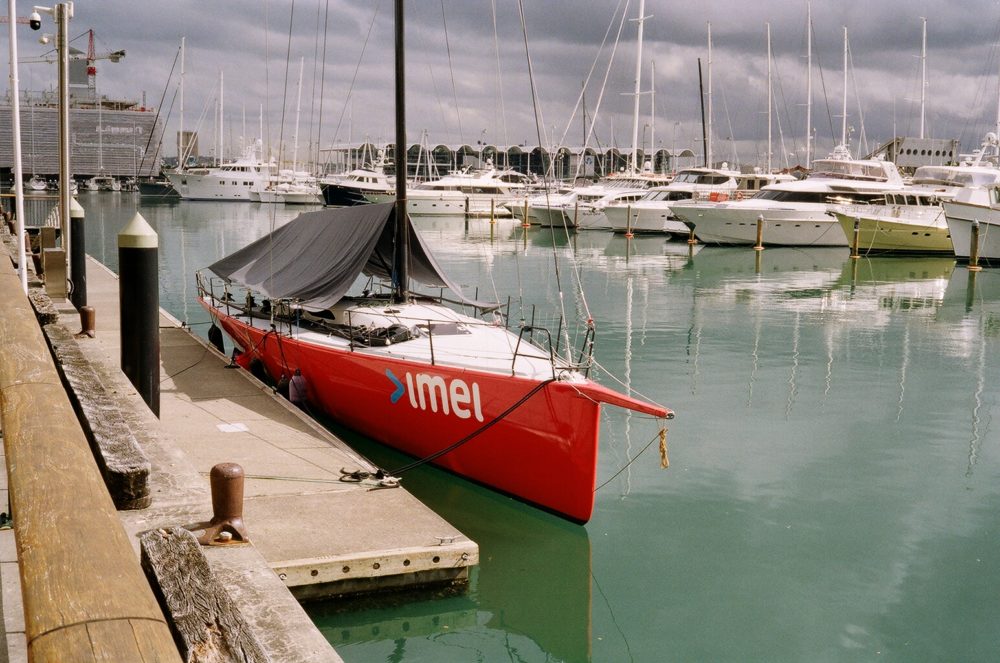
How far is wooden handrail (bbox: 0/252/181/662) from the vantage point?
190cm

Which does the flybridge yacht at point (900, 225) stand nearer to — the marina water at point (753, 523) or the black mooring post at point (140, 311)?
the marina water at point (753, 523)

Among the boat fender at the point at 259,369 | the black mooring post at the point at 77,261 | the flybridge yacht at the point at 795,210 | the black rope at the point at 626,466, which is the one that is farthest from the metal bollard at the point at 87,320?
the flybridge yacht at the point at 795,210

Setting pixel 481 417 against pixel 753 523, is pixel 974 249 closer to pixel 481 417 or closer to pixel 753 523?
pixel 753 523

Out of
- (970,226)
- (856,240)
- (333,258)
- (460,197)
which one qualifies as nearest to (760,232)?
(856,240)

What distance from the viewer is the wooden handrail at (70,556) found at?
1.90 metres

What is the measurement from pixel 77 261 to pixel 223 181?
85.1 m

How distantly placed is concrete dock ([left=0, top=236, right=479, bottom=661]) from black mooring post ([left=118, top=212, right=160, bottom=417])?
29cm

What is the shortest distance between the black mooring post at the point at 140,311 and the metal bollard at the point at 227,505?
15.0ft

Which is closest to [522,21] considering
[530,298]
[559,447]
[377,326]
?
[377,326]

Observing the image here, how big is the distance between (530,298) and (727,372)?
37.0 ft

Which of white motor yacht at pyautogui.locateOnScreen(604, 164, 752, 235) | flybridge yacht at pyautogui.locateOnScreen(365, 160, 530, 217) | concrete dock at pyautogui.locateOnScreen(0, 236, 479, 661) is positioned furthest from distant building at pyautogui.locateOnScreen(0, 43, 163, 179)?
concrete dock at pyautogui.locateOnScreen(0, 236, 479, 661)

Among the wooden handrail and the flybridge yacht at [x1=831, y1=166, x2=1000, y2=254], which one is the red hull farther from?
the flybridge yacht at [x1=831, y1=166, x2=1000, y2=254]

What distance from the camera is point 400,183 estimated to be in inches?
515

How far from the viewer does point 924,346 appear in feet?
69.1
